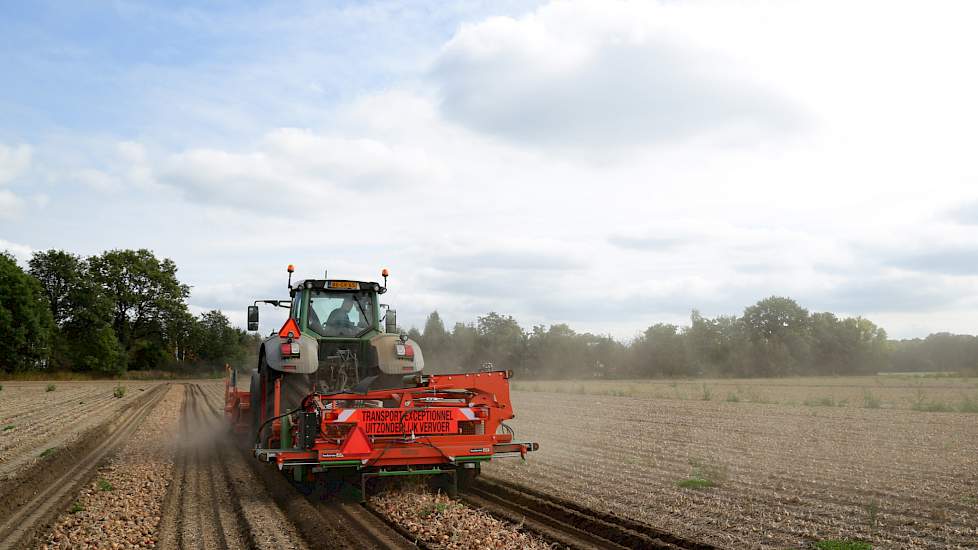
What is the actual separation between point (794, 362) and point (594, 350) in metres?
17.2

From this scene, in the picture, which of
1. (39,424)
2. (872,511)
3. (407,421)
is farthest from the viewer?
(39,424)

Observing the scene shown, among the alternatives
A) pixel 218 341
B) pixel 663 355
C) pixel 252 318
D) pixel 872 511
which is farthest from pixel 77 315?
pixel 872 511

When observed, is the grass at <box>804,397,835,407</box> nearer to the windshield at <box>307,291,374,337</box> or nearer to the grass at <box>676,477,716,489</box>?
the grass at <box>676,477,716,489</box>

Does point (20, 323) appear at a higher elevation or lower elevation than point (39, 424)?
higher

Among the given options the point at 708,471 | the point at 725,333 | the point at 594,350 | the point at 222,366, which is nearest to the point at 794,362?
the point at 725,333

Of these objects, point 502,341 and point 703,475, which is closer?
point 703,475

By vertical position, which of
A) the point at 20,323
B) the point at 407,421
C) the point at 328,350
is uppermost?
the point at 20,323

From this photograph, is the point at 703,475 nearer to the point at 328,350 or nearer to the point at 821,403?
the point at 328,350

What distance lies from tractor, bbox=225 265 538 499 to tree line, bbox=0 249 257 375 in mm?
50326

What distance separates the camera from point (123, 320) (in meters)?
61.1

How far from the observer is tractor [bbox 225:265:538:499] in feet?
23.4

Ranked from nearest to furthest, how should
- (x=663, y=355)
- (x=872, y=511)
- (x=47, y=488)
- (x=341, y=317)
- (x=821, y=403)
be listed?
(x=872, y=511), (x=47, y=488), (x=341, y=317), (x=821, y=403), (x=663, y=355)

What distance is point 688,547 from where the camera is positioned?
18.2 feet

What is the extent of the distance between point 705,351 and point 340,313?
50.3 meters
